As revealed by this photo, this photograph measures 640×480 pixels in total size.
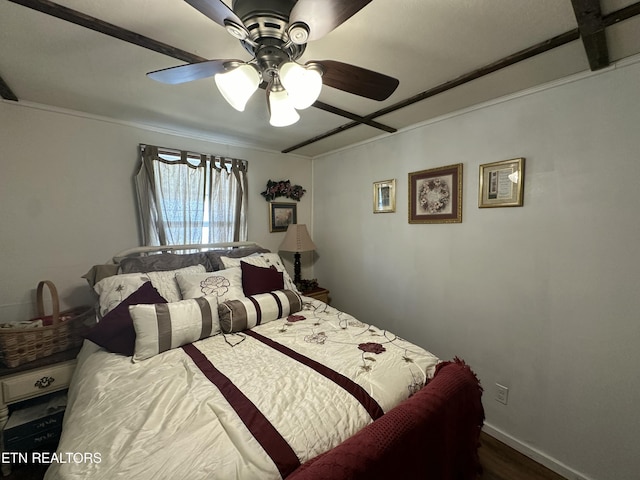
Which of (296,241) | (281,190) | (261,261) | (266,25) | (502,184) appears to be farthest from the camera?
(281,190)

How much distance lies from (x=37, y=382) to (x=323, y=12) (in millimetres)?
2440

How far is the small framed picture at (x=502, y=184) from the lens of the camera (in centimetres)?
172

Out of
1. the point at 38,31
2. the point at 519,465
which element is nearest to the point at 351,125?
the point at 38,31

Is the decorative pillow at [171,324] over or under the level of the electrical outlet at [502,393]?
over

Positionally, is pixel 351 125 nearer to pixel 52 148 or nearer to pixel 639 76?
pixel 639 76

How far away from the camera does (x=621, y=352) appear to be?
55.9 inches

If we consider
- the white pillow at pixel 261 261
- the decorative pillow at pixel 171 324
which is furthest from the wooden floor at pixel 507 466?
the decorative pillow at pixel 171 324

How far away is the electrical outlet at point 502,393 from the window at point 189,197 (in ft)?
8.40

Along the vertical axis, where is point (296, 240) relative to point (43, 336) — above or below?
above

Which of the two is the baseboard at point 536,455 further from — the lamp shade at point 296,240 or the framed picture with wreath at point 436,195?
the lamp shade at point 296,240

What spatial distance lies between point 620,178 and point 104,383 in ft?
8.99

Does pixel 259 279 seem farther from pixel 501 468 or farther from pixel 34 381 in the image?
pixel 501 468

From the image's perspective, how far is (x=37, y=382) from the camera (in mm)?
1583

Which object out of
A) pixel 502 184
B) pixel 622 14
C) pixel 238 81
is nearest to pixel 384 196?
pixel 502 184
